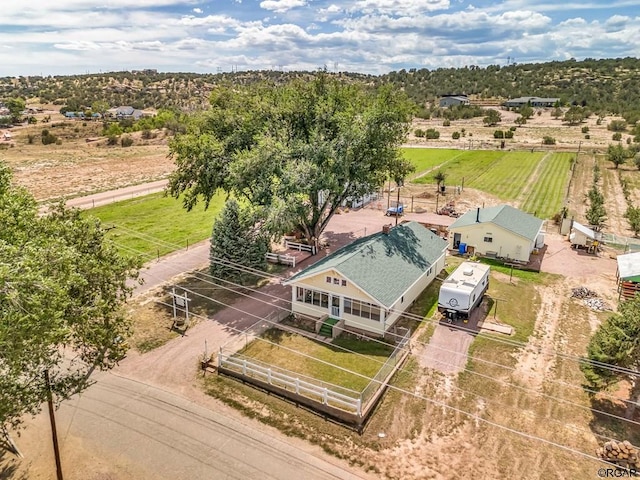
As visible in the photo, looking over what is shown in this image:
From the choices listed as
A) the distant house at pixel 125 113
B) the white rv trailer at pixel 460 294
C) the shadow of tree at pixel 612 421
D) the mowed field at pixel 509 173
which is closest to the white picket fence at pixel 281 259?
the white rv trailer at pixel 460 294

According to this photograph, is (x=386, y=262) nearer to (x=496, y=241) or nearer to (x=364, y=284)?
(x=364, y=284)

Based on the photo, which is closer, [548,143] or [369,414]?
[369,414]

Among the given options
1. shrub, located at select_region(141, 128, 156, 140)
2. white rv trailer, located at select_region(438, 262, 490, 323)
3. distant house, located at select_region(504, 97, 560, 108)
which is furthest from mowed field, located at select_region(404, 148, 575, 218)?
distant house, located at select_region(504, 97, 560, 108)

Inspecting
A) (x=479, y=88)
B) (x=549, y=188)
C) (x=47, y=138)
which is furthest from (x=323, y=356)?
(x=479, y=88)

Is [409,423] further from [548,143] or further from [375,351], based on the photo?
[548,143]

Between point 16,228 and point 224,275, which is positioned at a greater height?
point 16,228

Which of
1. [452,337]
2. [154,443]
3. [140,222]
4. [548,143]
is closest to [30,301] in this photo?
[154,443]

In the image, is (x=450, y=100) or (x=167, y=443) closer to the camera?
(x=167, y=443)
